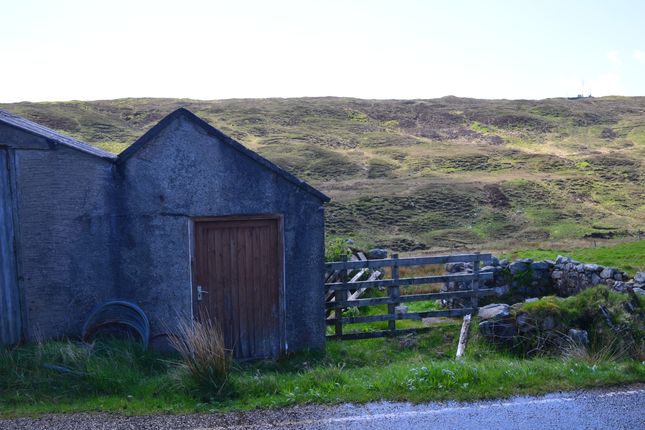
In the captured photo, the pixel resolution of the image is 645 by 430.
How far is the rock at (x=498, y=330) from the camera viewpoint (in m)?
9.34

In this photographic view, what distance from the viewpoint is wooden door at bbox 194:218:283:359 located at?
9352 mm

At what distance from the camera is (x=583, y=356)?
26.5ft

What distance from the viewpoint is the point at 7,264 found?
861 cm

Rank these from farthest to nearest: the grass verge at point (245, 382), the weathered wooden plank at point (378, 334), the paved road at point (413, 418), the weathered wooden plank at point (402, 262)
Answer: the weathered wooden plank at point (378, 334) → the weathered wooden plank at point (402, 262) → the grass verge at point (245, 382) → the paved road at point (413, 418)

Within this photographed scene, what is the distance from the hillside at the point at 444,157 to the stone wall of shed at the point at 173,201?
17.6 metres

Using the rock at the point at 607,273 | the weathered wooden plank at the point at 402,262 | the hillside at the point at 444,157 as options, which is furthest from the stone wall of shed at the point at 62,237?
the hillside at the point at 444,157

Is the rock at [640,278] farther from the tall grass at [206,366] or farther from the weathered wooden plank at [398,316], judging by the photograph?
the tall grass at [206,366]

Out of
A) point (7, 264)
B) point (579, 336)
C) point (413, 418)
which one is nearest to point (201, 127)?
point (7, 264)

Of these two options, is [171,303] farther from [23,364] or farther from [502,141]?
[502,141]

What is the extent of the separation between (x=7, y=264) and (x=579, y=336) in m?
8.21

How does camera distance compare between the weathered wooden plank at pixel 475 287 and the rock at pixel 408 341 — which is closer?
the rock at pixel 408 341

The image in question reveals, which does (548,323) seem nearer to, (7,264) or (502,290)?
(502,290)

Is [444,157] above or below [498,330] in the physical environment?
above

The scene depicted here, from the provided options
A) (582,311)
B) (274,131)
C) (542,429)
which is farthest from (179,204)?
(274,131)
